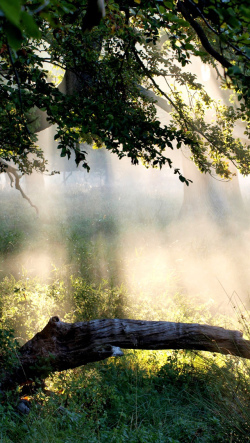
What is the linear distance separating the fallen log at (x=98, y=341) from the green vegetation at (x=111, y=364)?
180 millimetres

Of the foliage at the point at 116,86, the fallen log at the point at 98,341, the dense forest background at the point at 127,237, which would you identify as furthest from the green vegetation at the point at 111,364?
the foliage at the point at 116,86

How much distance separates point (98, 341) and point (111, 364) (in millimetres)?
508

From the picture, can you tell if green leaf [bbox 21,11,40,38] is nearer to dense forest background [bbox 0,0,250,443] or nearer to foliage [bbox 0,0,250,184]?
dense forest background [bbox 0,0,250,443]

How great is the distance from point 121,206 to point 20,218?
17.7ft

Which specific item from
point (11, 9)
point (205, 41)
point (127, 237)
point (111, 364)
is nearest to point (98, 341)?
point (111, 364)

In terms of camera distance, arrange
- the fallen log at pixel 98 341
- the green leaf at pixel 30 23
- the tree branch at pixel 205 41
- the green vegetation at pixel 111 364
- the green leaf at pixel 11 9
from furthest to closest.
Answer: the fallen log at pixel 98 341, the green vegetation at pixel 111 364, the tree branch at pixel 205 41, the green leaf at pixel 30 23, the green leaf at pixel 11 9

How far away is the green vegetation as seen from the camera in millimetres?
2723

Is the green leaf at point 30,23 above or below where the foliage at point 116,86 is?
below

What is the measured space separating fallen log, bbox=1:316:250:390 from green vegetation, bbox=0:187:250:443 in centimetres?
18

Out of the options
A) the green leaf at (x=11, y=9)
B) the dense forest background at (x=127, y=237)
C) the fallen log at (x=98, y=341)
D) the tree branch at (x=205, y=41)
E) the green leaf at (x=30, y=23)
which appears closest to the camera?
the green leaf at (x=11, y=9)

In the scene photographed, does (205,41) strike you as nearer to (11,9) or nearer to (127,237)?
(11,9)

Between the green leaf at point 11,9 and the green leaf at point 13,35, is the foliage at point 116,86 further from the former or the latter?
the green leaf at point 11,9

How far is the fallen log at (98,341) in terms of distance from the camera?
3.83 meters

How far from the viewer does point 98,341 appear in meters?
3.95
